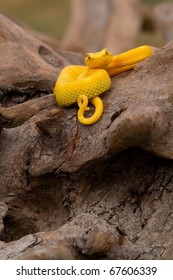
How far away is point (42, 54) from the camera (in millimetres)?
6199

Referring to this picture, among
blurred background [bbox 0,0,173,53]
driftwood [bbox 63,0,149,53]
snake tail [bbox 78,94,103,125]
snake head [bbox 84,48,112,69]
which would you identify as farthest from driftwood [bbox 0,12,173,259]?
driftwood [bbox 63,0,149,53]

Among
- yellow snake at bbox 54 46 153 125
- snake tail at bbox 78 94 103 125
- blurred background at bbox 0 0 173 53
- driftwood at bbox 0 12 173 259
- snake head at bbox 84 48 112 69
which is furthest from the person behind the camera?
blurred background at bbox 0 0 173 53

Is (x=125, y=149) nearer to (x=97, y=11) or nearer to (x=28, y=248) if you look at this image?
(x=28, y=248)

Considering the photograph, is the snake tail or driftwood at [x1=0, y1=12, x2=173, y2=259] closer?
driftwood at [x1=0, y1=12, x2=173, y2=259]

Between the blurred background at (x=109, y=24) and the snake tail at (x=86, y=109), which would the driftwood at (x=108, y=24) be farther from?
the snake tail at (x=86, y=109)

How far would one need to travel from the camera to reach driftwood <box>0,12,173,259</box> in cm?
377

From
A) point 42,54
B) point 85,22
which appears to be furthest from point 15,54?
point 85,22

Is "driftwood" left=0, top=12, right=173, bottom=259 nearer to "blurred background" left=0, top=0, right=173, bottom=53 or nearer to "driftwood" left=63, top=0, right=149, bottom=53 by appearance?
"blurred background" left=0, top=0, right=173, bottom=53

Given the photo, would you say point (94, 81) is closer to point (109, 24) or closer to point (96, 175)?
point (96, 175)

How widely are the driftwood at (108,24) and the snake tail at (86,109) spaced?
28.7 ft

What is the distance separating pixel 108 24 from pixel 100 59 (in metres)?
9.46

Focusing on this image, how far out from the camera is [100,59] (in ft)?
15.4

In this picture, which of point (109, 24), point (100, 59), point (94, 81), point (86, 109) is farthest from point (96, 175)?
point (109, 24)
